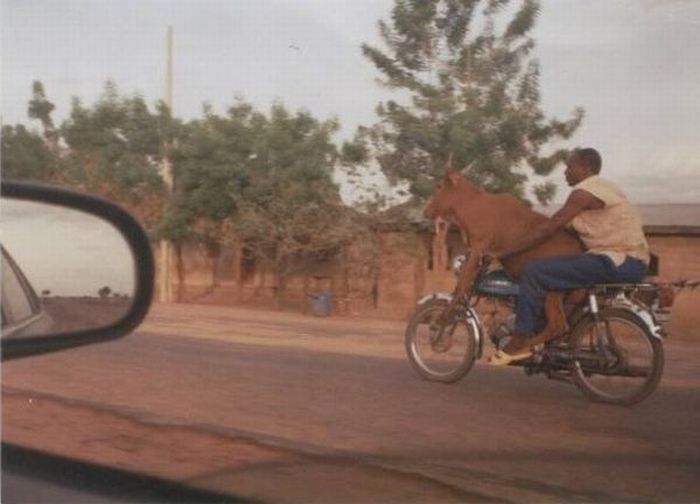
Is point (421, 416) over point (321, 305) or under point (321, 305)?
under

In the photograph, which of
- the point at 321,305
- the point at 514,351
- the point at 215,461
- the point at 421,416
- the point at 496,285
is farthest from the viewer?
the point at 321,305

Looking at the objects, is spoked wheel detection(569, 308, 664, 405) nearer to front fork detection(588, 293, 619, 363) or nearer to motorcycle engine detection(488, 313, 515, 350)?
front fork detection(588, 293, 619, 363)

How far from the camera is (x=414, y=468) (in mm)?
6730

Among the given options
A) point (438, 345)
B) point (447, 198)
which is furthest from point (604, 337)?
point (447, 198)

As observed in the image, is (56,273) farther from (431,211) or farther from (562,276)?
(431,211)

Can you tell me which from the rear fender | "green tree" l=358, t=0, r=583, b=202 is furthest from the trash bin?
the rear fender

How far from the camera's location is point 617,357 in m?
9.02

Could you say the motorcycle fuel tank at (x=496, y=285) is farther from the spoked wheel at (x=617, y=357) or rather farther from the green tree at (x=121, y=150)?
the green tree at (x=121, y=150)

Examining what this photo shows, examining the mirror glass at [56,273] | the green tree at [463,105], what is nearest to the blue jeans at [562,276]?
the mirror glass at [56,273]

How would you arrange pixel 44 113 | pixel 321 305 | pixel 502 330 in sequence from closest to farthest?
1. pixel 502 330
2. pixel 321 305
3. pixel 44 113

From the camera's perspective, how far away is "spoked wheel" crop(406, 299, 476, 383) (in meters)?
10.3

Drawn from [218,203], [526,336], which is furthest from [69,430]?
[218,203]

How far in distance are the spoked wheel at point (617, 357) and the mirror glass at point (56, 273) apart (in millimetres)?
5096

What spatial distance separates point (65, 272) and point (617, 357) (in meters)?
5.29
